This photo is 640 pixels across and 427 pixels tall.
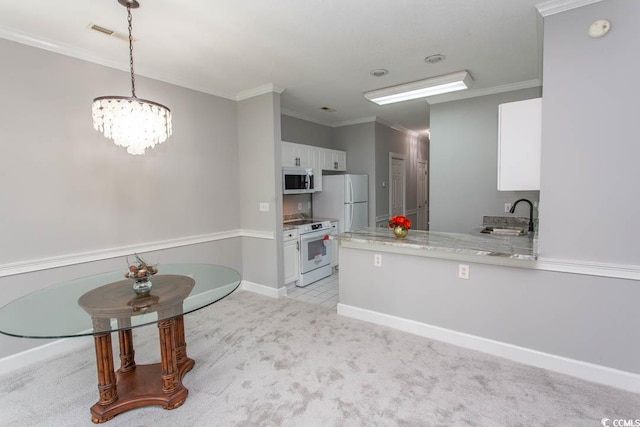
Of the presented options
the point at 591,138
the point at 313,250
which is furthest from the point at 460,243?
the point at 313,250

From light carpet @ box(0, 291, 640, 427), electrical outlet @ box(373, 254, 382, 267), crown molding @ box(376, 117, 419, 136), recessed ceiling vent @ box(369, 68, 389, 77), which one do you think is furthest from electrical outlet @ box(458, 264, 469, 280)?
crown molding @ box(376, 117, 419, 136)

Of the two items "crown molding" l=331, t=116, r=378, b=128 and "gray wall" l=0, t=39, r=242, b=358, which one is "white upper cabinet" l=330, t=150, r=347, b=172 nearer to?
"crown molding" l=331, t=116, r=378, b=128

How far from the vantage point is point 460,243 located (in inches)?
109

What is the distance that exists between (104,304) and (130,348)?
2.07ft

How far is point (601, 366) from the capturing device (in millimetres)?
2209

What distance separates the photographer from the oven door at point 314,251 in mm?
4547

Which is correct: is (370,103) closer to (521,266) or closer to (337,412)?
(521,266)

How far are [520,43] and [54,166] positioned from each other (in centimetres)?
430

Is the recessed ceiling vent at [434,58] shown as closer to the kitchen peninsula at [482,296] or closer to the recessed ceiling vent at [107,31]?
the kitchen peninsula at [482,296]

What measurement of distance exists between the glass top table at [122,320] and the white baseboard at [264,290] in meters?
1.66

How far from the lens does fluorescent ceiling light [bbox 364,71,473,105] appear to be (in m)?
3.49

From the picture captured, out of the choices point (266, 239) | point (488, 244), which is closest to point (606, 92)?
point (488, 244)

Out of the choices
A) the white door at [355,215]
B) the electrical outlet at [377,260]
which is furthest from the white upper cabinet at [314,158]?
the electrical outlet at [377,260]

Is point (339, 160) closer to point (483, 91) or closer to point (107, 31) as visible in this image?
point (483, 91)
